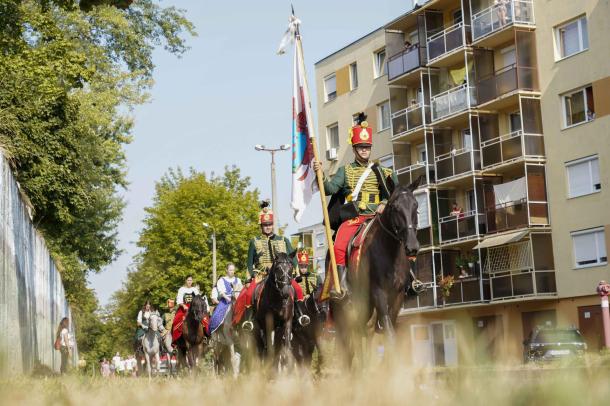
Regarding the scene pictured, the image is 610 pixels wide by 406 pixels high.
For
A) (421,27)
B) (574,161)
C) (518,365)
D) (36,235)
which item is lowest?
(518,365)

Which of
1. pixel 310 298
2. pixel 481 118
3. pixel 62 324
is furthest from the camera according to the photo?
pixel 481 118

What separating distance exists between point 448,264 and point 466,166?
566cm

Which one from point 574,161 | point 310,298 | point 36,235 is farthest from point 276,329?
point 574,161

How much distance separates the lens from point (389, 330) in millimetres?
11508

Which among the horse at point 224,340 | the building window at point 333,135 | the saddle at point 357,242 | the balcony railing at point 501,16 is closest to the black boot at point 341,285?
the saddle at point 357,242

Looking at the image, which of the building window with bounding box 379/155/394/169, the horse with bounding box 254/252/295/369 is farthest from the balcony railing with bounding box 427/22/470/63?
the horse with bounding box 254/252/295/369

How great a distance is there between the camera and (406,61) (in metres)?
57.9

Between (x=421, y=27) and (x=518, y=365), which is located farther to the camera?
(x=421, y=27)

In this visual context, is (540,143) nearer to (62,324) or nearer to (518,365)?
(62,324)

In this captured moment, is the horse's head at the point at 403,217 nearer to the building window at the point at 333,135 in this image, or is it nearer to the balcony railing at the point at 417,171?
the balcony railing at the point at 417,171

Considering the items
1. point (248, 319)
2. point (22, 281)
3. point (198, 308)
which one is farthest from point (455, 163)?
point (22, 281)

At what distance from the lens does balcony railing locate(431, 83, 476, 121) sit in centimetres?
5262

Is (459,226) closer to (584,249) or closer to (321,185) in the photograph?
(584,249)

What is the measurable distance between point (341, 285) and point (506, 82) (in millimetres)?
38601
